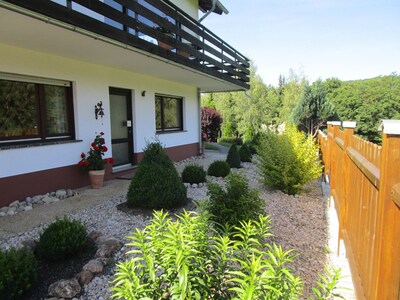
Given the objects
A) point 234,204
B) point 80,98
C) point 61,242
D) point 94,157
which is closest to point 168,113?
point 80,98

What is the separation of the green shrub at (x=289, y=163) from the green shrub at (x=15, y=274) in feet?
15.3

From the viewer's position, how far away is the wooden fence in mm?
1468

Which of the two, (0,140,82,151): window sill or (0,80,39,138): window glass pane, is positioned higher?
(0,80,39,138): window glass pane

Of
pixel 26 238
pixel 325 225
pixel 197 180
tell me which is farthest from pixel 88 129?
pixel 325 225

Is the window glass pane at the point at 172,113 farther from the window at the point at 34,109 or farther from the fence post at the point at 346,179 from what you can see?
the fence post at the point at 346,179

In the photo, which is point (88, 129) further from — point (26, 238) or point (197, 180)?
point (26, 238)

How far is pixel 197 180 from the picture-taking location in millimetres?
6898

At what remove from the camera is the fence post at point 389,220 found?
1448mm

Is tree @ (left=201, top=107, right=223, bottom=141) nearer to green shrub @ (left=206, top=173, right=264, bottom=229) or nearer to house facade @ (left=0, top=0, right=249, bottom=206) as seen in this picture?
house facade @ (left=0, top=0, right=249, bottom=206)

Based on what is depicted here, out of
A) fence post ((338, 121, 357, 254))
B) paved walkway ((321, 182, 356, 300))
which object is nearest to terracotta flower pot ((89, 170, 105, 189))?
paved walkway ((321, 182, 356, 300))

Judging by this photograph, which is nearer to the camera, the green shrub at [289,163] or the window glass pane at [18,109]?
the window glass pane at [18,109]

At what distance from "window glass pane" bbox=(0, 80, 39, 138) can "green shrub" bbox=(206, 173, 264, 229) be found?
4158 millimetres

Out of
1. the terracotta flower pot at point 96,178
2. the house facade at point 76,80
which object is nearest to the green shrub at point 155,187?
the terracotta flower pot at point 96,178

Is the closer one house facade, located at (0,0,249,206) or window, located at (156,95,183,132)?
house facade, located at (0,0,249,206)
